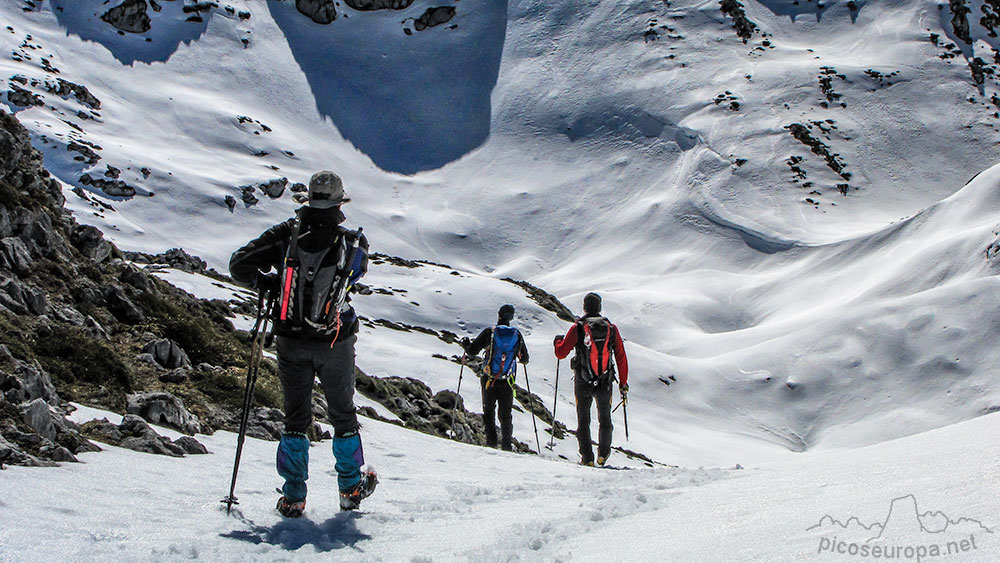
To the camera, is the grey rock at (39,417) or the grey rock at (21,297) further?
the grey rock at (21,297)

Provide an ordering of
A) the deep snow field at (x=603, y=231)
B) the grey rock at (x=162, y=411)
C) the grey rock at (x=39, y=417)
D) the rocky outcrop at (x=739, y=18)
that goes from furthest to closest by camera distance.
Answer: the rocky outcrop at (x=739, y=18) < the grey rock at (x=162, y=411) < the grey rock at (x=39, y=417) < the deep snow field at (x=603, y=231)

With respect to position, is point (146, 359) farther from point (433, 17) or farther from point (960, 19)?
point (960, 19)

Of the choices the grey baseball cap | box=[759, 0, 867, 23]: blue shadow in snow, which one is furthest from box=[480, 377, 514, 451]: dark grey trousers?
box=[759, 0, 867, 23]: blue shadow in snow

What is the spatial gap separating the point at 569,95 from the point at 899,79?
47.1 metres

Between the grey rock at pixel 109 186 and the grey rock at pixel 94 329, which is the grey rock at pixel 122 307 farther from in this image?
the grey rock at pixel 109 186

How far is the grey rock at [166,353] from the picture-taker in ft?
36.4

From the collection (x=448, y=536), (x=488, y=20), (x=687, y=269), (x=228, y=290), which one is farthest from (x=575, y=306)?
(x=488, y=20)

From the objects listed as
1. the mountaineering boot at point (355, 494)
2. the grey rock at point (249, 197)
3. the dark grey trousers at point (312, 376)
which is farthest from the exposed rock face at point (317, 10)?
the mountaineering boot at point (355, 494)

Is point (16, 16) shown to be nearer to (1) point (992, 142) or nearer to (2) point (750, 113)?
(2) point (750, 113)

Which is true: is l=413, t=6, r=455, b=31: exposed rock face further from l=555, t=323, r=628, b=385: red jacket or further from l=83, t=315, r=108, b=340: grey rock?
l=555, t=323, r=628, b=385: red jacket

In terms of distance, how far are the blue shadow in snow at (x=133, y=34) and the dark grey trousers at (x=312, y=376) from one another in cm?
11439
